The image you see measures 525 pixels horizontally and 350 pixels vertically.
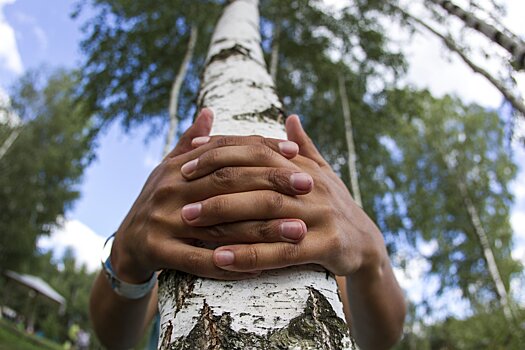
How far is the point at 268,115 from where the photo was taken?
3.58 ft

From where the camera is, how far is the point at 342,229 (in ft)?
2.48

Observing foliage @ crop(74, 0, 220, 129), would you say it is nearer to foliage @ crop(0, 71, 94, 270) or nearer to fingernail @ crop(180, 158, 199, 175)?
fingernail @ crop(180, 158, 199, 175)

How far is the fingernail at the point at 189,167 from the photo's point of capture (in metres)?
0.76

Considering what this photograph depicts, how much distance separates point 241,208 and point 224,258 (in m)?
0.10

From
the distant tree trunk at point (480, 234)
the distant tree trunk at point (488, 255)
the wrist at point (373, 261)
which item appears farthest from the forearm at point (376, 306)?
the distant tree trunk at point (480, 234)

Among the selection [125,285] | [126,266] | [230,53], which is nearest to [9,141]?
[230,53]

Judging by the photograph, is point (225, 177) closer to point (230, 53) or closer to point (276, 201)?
point (276, 201)

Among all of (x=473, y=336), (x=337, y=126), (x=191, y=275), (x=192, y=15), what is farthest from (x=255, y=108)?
(x=473, y=336)

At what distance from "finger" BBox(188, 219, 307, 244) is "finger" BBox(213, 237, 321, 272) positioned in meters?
0.02

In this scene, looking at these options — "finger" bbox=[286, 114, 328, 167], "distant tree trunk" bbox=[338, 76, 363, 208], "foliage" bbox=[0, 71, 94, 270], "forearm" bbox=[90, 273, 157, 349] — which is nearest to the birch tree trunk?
"finger" bbox=[286, 114, 328, 167]

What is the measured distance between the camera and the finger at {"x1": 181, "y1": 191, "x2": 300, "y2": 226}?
0.67 m

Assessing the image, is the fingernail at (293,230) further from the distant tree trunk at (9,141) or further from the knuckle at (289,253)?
the distant tree trunk at (9,141)

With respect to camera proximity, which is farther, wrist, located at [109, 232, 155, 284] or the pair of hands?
wrist, located at [109, 232, 155, 284]

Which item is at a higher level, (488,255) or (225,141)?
(225,141)
